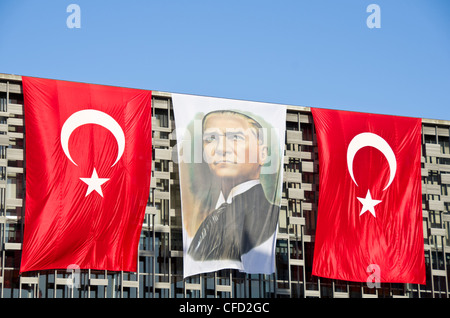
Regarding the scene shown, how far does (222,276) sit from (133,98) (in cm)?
621

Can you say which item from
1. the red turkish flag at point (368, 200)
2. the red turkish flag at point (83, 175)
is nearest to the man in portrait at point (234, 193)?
the red turkish flag at point (83, 175)

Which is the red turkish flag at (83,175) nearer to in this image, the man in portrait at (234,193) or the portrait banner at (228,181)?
the portrait banner at (228,181)

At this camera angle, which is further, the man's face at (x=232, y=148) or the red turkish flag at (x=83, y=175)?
the man's face at (x=232, y=148)

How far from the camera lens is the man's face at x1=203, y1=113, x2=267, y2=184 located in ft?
82.0

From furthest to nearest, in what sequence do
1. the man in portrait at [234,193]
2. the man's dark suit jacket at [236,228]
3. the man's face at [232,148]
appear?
1. the man's face at [232,148]
2. the man in portrait at [234,193]
3. the man's dark suit jacket at [236,228]

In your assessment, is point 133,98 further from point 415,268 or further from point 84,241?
point 415,268

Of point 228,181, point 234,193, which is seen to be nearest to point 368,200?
point 234,193

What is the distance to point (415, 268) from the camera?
26547 millimetres

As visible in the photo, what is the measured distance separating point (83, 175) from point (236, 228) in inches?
197

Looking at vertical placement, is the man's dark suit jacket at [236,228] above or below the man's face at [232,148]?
below

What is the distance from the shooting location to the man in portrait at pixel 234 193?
24.5 metres

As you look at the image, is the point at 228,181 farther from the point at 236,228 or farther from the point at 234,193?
the point at 236,228
